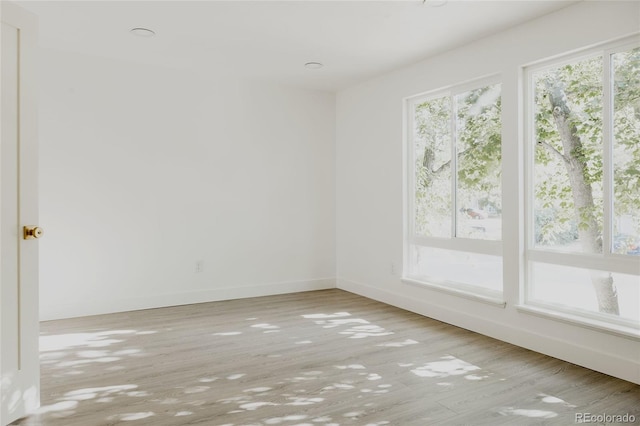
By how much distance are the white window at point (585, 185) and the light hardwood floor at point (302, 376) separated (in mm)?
535

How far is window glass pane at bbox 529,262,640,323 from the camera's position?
2868 mm

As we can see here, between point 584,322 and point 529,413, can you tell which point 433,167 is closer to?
point 584,322

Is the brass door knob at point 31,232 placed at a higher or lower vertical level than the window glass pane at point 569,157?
lower

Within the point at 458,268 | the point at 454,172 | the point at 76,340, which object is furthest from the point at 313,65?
the point at 76,340

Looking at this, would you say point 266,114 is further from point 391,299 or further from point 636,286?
point 636,286

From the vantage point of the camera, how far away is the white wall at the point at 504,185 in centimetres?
296

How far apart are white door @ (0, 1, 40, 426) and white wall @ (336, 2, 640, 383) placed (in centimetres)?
332

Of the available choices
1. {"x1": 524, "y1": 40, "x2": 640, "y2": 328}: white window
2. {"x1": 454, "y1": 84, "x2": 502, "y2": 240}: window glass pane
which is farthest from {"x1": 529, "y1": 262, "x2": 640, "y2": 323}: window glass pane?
{"x1": 454, "y1": 84, "x2": 502, "y2": 240}: window glass pane

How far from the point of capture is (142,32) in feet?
12.1

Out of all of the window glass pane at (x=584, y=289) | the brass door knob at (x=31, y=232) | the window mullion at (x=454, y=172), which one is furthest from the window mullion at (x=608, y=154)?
the brass door knob at (x=31, y=232)

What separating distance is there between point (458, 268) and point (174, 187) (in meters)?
3.14

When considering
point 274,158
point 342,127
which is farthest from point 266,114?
point 342,127

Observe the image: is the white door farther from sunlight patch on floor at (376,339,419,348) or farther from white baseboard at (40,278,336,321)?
sunlight patch on floor at (376,339,419,348)

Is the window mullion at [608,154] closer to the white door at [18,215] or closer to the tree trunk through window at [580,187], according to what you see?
the tree trunk through window at [580,187]
